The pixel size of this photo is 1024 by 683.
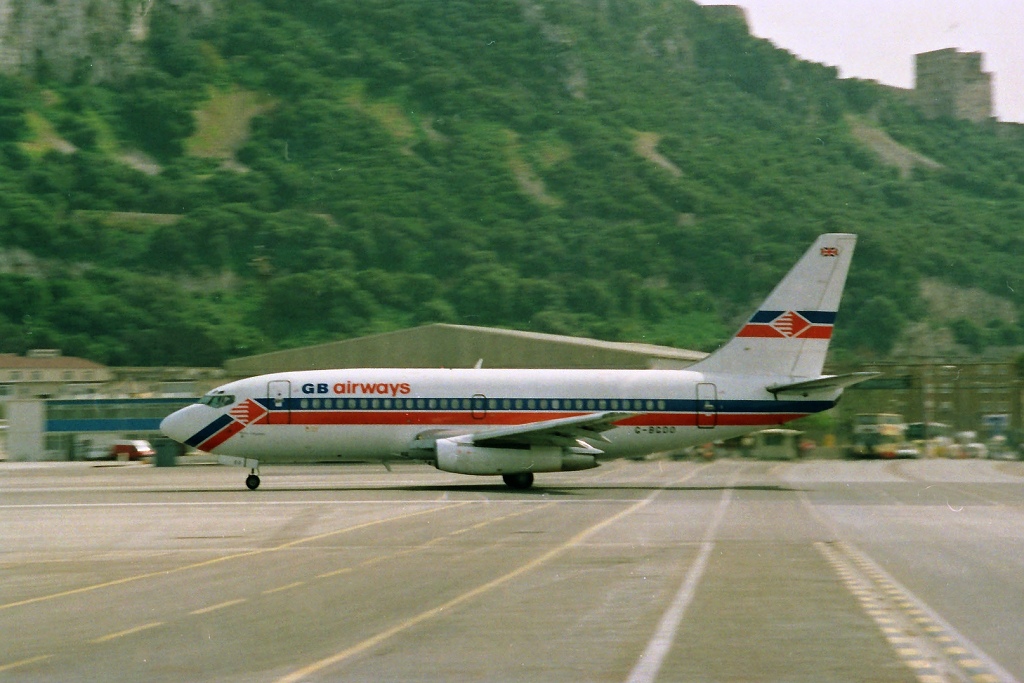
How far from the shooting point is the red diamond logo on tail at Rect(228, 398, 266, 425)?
37.4 metres

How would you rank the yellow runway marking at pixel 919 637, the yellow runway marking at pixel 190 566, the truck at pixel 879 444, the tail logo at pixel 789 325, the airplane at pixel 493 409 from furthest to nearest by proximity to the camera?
the truck at pixel 879 444, the tail logo at pixel 789 325, the airplane at pixel 493 409, the yellow runway marking at pixel 190 566, the yellow runway marking at pixel 919 637

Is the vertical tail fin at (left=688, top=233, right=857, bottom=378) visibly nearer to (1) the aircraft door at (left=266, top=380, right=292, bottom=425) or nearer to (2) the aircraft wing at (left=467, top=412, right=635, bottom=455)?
(2) the aircraft wing at (left=467, top=412, right=635, bottom=455)

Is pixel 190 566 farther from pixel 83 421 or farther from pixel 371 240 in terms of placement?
pixel 371 240

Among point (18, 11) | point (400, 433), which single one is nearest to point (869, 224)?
point (18, 11)

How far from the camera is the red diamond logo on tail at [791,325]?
3972 cm

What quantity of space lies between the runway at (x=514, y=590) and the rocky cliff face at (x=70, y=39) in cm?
17169

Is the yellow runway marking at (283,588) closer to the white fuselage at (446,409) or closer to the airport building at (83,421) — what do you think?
the white fuselage at (446,409)

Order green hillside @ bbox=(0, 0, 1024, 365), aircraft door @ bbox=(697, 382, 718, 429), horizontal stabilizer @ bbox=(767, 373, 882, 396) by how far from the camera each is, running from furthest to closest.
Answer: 1. green hillside @ bbox=(0, 0, 1024, 365)
2. aircraft door @ bbox=(697, 382, 718, 429)
3. horizontal stabilizer @ bbox=(767, 373, 882, 396)

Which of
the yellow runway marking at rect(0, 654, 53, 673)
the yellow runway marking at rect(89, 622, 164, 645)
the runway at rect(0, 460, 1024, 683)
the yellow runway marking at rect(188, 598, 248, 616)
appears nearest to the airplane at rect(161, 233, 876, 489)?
the runway at rect(0, 460, 1024, 683)

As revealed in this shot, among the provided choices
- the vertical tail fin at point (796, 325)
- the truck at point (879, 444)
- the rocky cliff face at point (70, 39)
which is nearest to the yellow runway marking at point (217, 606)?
the vertical tail fin at point (796, 325)

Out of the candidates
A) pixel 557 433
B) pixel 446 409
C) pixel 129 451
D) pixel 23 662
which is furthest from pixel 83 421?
pixel 23 662

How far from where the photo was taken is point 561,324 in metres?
147

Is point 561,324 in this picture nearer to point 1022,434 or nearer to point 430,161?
point 430,161

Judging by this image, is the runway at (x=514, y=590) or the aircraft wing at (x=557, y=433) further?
the aircraft wing at (x=557, y=433)
